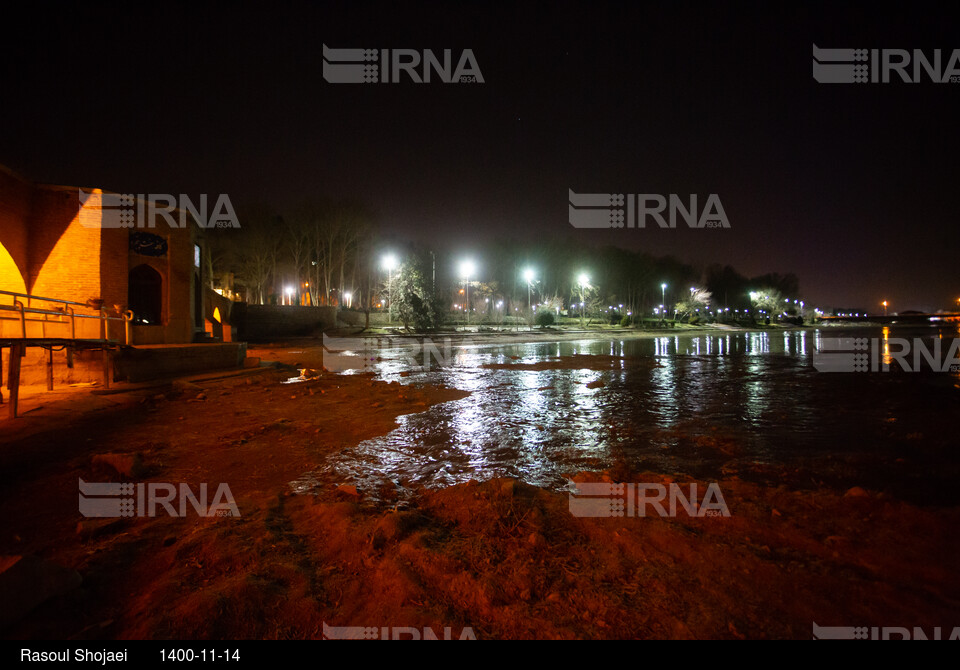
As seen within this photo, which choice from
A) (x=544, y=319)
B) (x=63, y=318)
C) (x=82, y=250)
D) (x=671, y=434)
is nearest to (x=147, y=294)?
(x=82, y=250)

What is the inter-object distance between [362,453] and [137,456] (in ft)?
8.98

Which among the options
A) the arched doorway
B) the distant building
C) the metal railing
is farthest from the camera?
the arched doorway

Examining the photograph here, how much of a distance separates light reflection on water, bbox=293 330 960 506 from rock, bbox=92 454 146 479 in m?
2.02

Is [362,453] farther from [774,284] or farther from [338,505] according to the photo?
[774,284]

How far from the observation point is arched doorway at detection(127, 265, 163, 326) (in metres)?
15.5

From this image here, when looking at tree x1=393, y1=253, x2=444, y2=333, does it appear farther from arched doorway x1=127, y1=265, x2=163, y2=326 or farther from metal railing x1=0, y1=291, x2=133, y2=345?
metal railing x1=0, y1=291, x2=133, y2=345

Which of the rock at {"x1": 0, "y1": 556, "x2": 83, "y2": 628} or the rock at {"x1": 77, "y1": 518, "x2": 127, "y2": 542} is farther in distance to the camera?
the rock at {"x1": 77, "y1": 518, "x2": 127, "y2": 542}

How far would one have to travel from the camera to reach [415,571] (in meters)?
3.10

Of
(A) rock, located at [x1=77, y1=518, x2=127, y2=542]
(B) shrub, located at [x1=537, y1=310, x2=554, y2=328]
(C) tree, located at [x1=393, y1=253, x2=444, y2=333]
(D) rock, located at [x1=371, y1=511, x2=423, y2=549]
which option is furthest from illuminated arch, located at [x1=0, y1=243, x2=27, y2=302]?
(B) shrub, located at [x1=537, y1=310, x2=554, y2=328]

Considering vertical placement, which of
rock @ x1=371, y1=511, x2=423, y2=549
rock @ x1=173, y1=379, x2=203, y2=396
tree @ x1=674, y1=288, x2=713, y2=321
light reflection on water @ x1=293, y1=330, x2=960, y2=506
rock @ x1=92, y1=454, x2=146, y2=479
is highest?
tree @ x1=674, y1=288, x2=713, y2=321

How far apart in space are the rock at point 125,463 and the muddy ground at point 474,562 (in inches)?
1.0

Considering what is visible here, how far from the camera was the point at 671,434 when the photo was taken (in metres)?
7.23

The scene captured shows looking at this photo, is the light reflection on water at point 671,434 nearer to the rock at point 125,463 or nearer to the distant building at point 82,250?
the rock at point 125,463

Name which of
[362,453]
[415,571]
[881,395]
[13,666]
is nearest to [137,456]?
[362,453]
